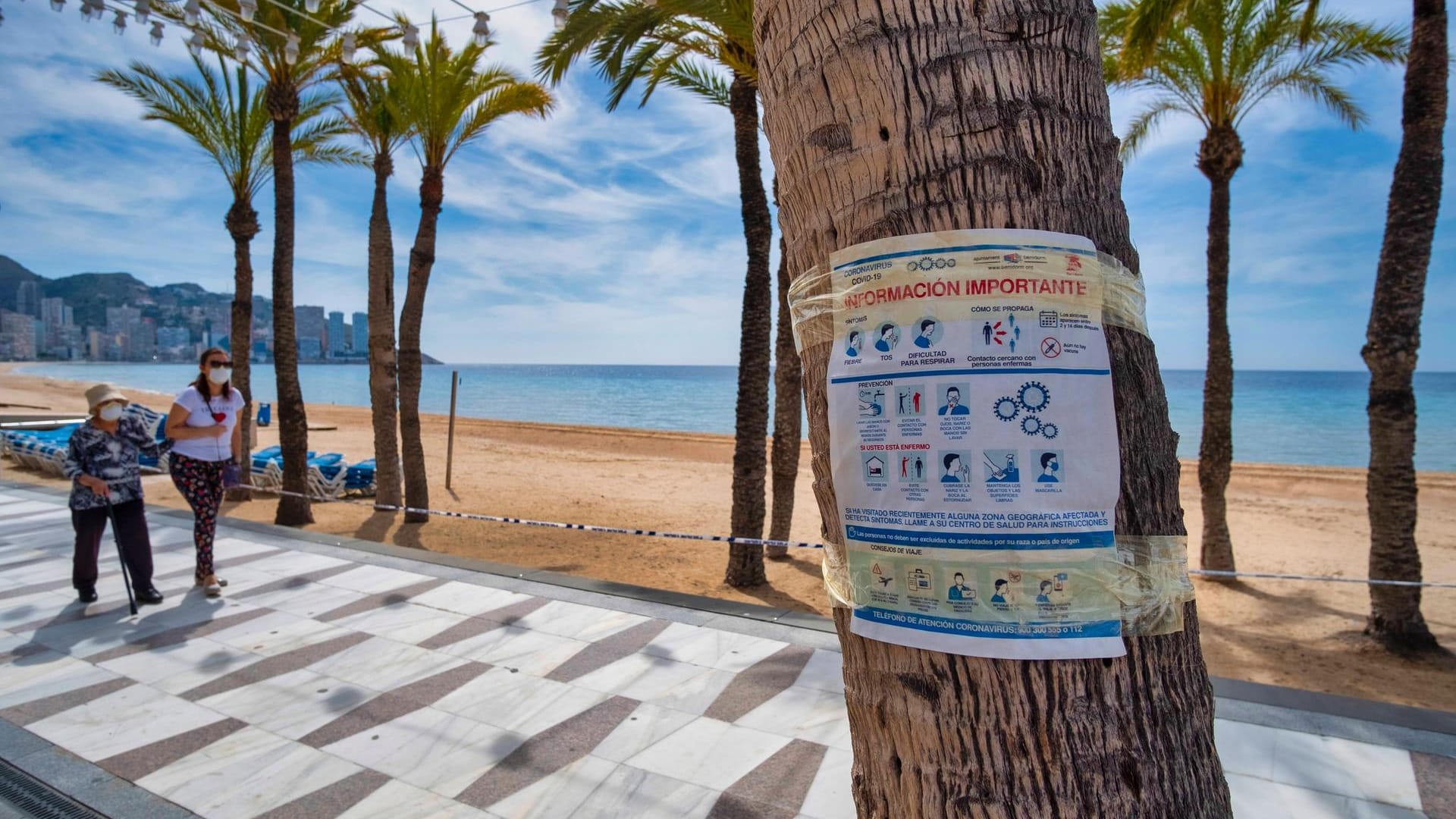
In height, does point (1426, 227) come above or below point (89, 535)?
above

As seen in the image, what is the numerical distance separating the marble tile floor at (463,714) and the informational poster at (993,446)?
7.22 ft

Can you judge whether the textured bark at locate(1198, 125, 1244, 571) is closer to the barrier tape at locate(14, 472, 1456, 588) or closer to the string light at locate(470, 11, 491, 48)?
the barrier tape at locate(14, 472, 1456, 588)

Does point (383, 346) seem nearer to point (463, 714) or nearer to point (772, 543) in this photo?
point (772, 543)

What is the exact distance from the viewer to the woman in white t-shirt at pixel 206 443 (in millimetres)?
5688

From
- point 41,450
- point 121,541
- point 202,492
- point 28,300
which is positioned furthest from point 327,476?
point 28,300

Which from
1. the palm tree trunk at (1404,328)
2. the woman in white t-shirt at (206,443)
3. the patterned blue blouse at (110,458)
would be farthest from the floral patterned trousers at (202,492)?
the palm tree trunk at (1404,328)

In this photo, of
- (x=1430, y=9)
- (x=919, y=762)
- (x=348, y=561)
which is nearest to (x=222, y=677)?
(x=348, y=561)

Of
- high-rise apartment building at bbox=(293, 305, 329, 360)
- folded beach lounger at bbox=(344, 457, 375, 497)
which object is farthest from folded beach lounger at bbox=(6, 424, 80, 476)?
high-rise apartment building at bbox=(293, 305, 329, 360)

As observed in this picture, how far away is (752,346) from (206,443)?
468 cm

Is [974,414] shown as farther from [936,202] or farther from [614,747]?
[614,747]

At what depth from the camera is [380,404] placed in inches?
453

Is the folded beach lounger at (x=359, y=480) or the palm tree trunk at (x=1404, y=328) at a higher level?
the palm tree trunk at (x=1404, y=328)

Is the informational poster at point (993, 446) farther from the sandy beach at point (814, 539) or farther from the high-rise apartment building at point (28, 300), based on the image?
the high-rise apartment building at point (28, 300)

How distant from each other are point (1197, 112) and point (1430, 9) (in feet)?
11.5
